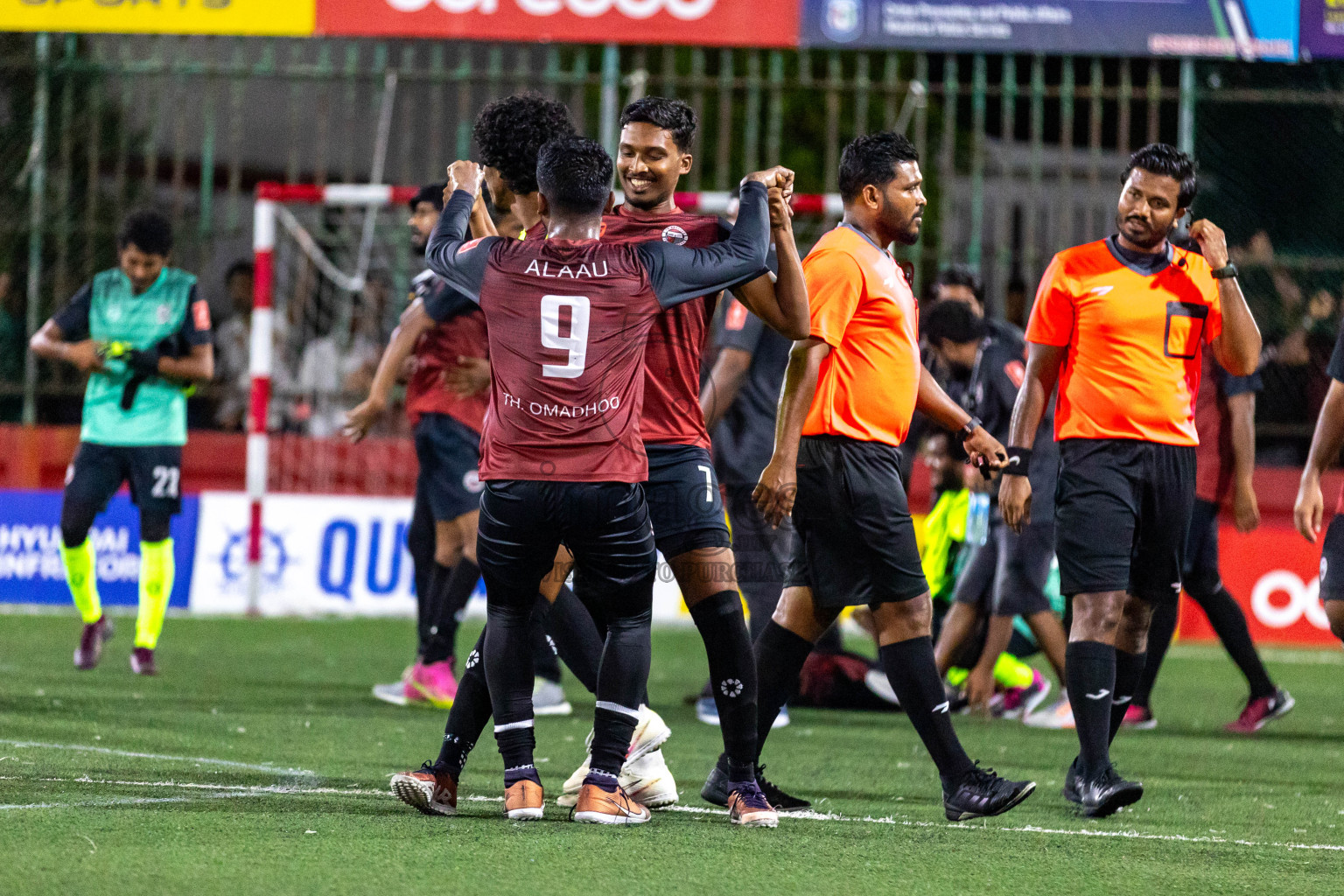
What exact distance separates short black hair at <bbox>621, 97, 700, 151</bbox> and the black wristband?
1479 millimetres

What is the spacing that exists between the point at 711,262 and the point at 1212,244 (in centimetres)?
Answer: 183

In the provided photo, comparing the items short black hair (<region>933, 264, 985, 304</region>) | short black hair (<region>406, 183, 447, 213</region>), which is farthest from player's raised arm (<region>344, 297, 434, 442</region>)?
short black hair (<region>933, 264, 985, 304</region>)

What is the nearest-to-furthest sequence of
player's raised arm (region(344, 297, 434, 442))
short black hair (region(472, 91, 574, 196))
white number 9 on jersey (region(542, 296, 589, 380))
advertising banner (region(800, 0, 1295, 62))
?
white number 9 on jersey (region(542, 296, 589, 380)) → short black hair (region(472, 91, 574, 196)) → player's raised arm (region(344, 297, 434, 442)) → advertising banner (region(800, 0, 1295, 62))

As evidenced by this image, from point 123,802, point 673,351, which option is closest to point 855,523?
point 673,351

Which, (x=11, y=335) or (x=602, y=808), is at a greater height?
(x=602, y=808)

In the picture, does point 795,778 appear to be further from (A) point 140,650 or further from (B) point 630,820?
(A) point 140,650

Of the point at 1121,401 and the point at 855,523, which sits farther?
the point at 1121,401

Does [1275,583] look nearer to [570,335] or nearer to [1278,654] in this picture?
[1278,654]

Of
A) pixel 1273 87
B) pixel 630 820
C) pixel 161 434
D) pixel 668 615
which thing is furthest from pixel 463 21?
pixel 630 820

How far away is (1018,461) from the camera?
5.71m

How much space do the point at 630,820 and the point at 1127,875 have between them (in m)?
1.32

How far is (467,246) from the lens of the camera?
480 centimetres

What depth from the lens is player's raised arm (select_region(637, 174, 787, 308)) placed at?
15.3ft

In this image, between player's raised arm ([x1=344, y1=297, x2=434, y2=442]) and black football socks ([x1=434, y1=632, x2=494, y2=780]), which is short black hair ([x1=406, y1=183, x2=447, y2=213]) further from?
black football socks ([x1=434, y1=632, x2=494, y2=780])
